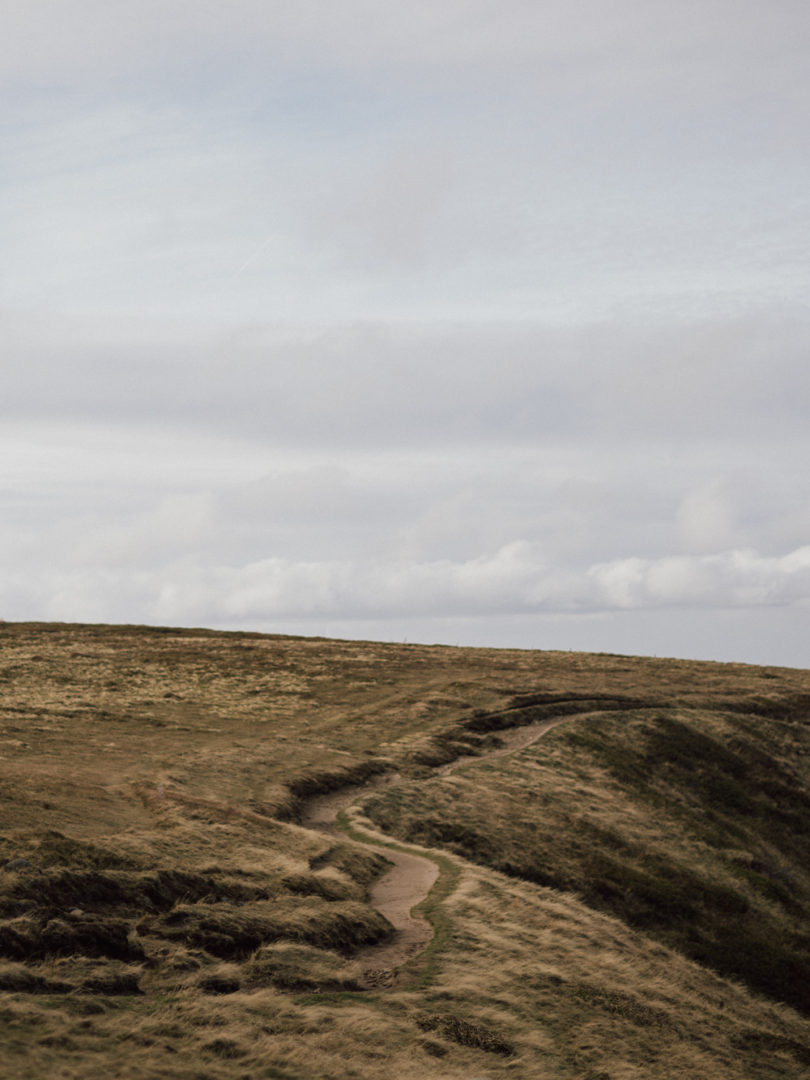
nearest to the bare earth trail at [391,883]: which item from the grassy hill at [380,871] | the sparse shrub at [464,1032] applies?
the grassy hill at [380,871]

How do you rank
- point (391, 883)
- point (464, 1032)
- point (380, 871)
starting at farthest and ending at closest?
point (380, 871)
point (391, 883)
point (464, 1032)

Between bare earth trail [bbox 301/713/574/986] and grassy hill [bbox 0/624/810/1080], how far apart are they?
0.45 m

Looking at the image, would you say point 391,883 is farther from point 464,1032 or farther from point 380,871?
point 464,1032

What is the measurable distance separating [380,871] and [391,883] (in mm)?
938

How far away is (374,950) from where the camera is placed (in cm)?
2191

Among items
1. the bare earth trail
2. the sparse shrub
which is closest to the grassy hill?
the sparse shrub

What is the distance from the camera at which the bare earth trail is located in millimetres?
21297

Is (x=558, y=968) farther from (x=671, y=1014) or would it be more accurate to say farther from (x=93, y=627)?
(x=93, y=627)

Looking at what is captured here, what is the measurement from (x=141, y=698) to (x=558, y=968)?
40941 mm

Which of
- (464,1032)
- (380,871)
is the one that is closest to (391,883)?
(380,871)

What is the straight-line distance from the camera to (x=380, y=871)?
2911 centimetres

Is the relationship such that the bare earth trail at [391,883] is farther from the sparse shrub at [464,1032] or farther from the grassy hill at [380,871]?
the sparse shrub at [464,1032]

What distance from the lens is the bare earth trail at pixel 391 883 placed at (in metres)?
21.3

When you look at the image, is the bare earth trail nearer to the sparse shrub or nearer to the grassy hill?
the grassy hill
